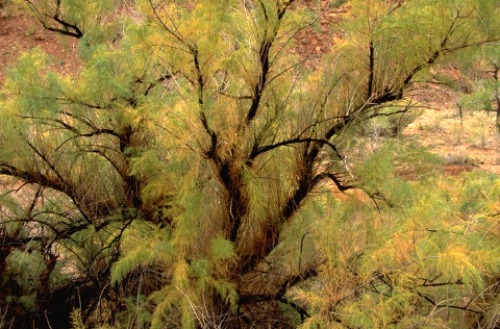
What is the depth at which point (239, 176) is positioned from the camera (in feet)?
23.4

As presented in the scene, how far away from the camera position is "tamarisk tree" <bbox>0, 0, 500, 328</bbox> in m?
6.39

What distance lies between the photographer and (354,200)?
7160mm

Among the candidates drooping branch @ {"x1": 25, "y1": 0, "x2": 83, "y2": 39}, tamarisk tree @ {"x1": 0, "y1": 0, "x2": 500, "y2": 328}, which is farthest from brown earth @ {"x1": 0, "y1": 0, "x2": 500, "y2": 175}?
tamarisk tree @ {"x1": 0, "y1": 0, "x2": 500, "y2": 328}

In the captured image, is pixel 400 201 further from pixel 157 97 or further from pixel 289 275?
pixel 157 97

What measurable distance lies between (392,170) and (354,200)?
1.50ft

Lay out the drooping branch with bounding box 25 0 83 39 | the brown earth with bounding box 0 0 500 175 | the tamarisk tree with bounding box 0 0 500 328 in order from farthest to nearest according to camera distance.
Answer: the brown earth with bounding box 0 0 500 175, the drooping branch with bounding box 25 0 83 39, the tamarisk tree with bounding box 0 0 500 328

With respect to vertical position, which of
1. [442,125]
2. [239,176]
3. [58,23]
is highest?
[58,23]

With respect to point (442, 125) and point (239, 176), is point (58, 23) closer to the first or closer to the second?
point (239, 176)

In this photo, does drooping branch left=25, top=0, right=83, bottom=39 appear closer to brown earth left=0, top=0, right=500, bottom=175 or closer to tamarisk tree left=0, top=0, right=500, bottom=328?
tamarisk tree left=0, top=0, right=500, bottom=328

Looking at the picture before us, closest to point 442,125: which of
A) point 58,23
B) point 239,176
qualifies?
point 58,23

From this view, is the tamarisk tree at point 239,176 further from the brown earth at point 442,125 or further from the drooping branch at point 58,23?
the brown earth at point 442,125

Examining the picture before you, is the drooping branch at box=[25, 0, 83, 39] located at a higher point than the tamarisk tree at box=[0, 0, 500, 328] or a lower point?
higher

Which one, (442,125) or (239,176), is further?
(442,125)

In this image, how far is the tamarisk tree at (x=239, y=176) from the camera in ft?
21.0
